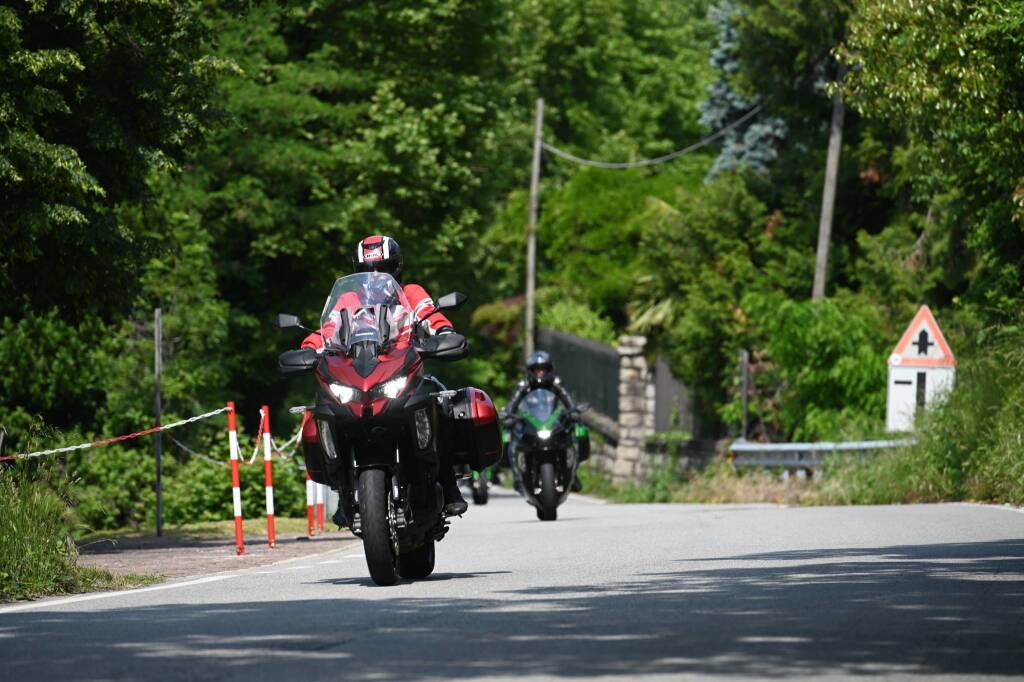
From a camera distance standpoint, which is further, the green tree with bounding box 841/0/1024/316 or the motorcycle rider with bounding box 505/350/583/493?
the motorcycle rider with bounding box 505/350/583/493

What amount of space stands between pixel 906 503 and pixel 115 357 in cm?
1232

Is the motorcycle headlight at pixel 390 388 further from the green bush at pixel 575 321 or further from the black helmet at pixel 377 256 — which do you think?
the green bush at pixel 575 321

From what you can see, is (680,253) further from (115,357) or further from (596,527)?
(596,527)

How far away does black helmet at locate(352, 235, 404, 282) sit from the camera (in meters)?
12.8

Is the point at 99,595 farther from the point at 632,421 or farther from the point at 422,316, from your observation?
the point at 632,421

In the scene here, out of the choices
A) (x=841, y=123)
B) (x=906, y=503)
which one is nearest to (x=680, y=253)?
(x=841, y=123)

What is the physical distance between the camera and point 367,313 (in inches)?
483

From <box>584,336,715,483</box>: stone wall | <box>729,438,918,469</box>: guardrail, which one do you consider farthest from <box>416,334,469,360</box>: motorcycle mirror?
<box>584,336,715,483</box>: stone wall

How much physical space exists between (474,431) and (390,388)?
1.03 meters

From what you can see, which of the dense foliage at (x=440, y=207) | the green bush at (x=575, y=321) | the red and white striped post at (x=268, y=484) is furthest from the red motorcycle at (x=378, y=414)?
the green bush at (x=575, y=321)

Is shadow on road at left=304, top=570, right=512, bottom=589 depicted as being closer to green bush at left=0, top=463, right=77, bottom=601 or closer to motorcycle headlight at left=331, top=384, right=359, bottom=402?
motorcycle headlight at left=331, top=384, right=359, bottom=402

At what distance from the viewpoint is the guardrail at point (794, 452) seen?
87.5ft

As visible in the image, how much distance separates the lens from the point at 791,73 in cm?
4531

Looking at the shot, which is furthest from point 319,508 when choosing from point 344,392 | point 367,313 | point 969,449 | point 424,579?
point 344,392
